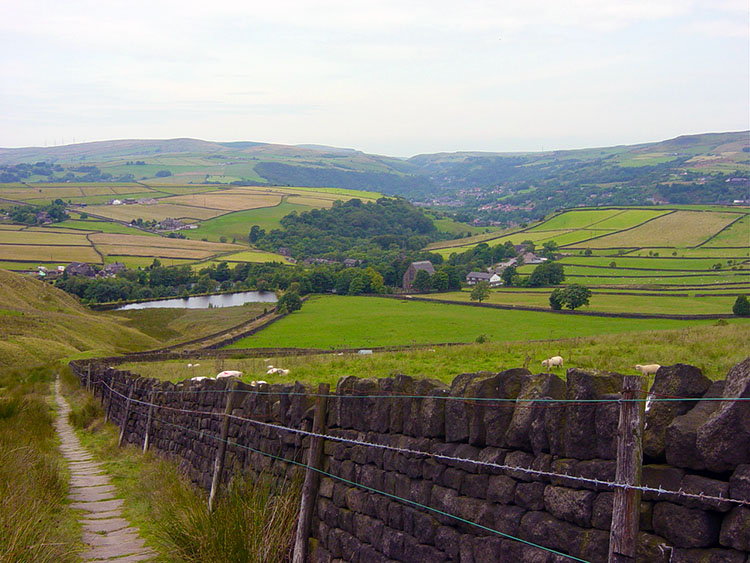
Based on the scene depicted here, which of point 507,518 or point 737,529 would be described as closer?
point 737,529

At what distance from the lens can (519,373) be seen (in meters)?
4.96

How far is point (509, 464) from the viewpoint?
15.5ft

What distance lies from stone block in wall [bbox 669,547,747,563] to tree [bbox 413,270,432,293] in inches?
3327

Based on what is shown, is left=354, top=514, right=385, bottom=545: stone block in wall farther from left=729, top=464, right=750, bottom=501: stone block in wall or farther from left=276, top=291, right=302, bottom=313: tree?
left=276, top=291, right=302, bottom=313: tree

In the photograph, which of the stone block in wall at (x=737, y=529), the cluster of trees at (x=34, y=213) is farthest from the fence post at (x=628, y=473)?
the cluster of trees at (x=34, y=213)

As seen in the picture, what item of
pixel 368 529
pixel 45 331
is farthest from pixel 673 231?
pixel 368 529

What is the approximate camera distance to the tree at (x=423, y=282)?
88688mm

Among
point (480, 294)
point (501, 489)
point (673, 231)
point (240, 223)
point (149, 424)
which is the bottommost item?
point (480, 294)

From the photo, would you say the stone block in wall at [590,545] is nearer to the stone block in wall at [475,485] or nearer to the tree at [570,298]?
the stone block in wall at [475,485]

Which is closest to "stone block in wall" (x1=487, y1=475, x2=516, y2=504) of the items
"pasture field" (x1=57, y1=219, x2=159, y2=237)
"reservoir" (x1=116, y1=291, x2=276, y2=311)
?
"reservoir" (x1=116, y1=291, x2=276, y2=311)

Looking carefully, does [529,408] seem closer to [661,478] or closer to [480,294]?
[661,478]

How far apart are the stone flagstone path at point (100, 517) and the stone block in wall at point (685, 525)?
6258mm

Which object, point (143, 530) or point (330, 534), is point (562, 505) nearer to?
point (330, 534)

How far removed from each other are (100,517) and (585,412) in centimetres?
813
